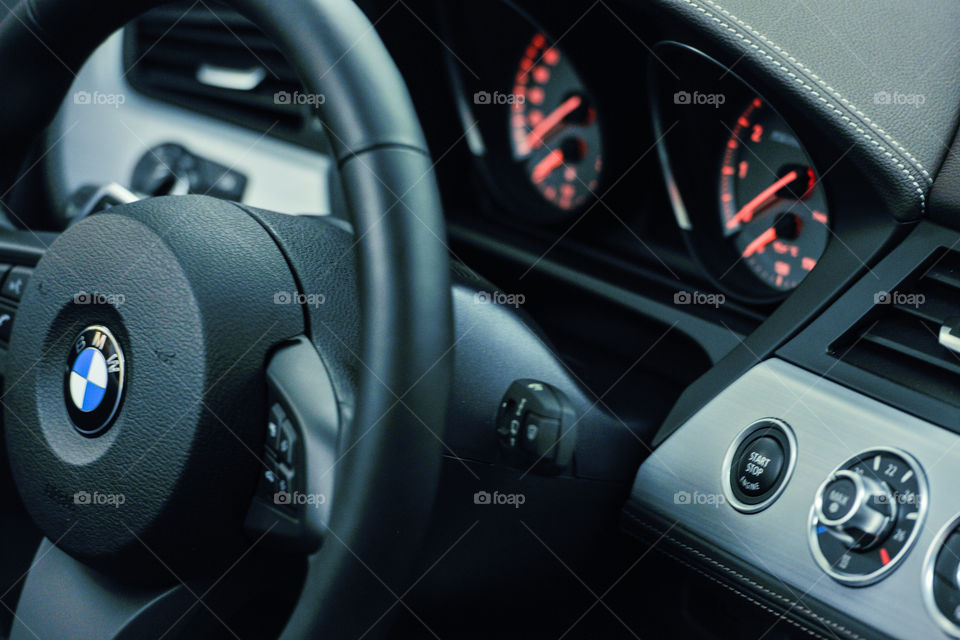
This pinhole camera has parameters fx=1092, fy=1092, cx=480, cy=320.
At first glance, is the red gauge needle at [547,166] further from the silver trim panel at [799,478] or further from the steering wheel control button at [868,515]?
the steering wheel control button at [868,515]

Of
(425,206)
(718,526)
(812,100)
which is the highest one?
(812,100)

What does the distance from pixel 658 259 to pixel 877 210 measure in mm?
415

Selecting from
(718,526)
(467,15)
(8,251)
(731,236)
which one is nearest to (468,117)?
(467,15)

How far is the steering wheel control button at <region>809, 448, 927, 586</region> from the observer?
35.0 inches

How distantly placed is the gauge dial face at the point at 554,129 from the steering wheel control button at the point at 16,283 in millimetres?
691

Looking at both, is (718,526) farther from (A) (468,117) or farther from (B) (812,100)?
(A) (468,117)

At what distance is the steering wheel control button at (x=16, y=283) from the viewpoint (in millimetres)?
1215

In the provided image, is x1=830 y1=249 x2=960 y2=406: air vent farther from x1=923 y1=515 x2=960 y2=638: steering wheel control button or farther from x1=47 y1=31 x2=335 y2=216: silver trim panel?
x1=47 y1=31 x2=335 y2=216: silver trim panel

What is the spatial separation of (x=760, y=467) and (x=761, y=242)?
357 mm

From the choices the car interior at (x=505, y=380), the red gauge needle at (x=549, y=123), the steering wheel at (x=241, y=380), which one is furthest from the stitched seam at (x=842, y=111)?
the red gauge needle at (x=549, y=123)

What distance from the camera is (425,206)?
2.42 feet

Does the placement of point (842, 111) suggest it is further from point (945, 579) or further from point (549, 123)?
point (549, 123)

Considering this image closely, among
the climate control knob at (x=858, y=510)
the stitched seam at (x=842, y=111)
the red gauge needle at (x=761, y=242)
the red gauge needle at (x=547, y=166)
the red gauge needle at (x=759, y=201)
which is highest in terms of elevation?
the stitched seam at (x=842, y=111)

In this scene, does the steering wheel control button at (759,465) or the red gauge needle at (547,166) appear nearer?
the steering wheel control button at (759,465)
